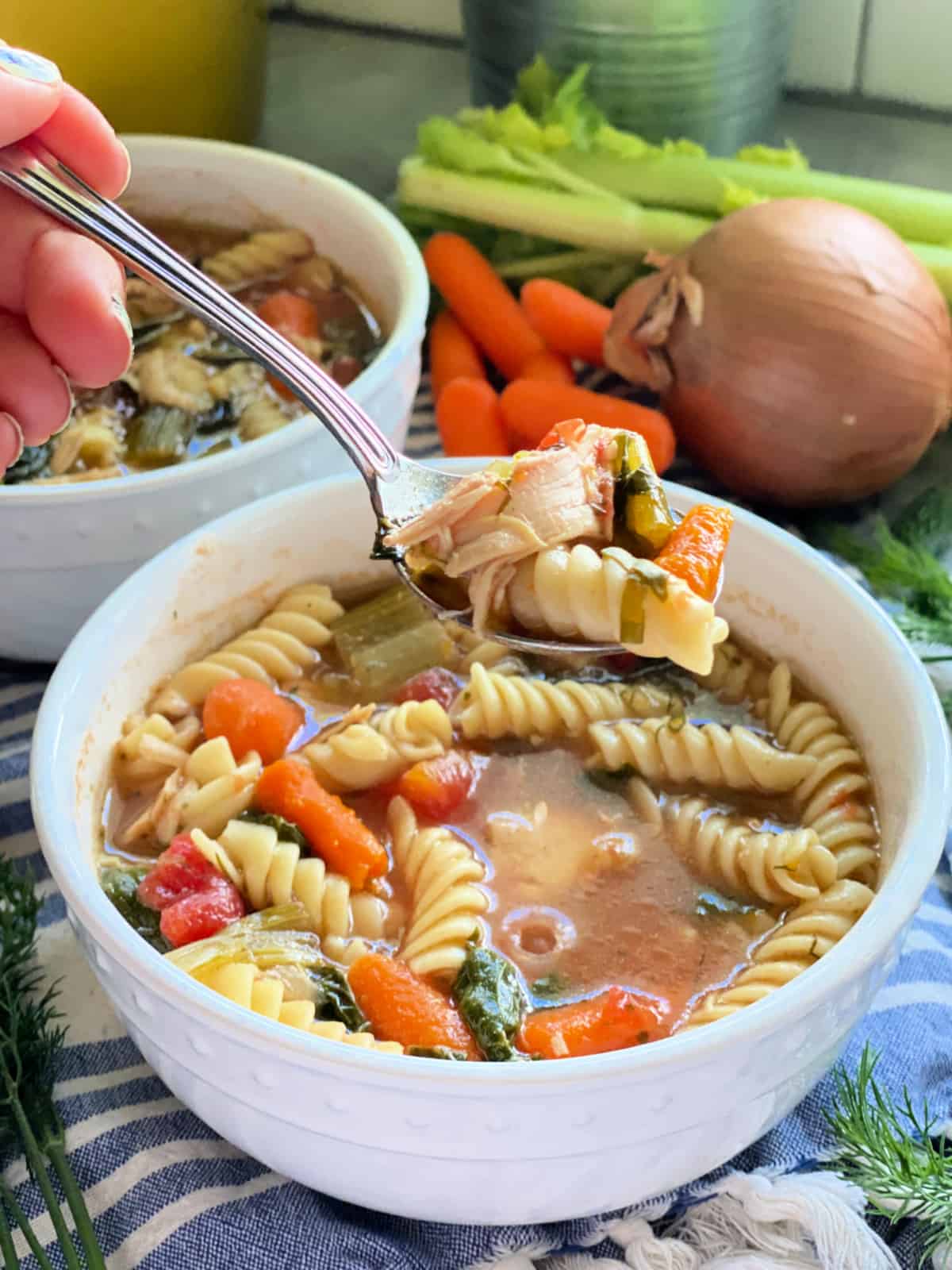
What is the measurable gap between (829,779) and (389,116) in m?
3.03

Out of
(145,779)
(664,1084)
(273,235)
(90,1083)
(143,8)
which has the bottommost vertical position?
(90,1083)

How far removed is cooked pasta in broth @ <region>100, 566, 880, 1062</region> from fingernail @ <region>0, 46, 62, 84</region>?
904 mm

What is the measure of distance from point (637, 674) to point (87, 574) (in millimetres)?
945

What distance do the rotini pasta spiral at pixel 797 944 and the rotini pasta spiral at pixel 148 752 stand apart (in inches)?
34.3

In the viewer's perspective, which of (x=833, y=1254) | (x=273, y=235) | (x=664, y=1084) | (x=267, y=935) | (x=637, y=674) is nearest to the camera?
(x=664, y=1084)

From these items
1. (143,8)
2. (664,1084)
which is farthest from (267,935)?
(143,8)

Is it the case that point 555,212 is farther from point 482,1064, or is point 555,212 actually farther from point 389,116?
point 482,1064

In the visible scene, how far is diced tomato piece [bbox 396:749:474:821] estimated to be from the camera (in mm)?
2127

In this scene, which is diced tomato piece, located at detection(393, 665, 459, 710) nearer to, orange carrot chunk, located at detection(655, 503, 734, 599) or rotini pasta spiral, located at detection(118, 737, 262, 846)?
rotini pasta spiral, located at detection(118, 737, 262, 846)

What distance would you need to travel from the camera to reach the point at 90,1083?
1996mm

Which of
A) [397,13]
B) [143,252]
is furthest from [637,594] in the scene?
[397,13]

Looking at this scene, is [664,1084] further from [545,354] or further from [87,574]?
[545,354]

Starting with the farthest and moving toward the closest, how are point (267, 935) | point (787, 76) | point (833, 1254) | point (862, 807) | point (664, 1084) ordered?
point (787, 76) → point (862, 807) → point (267, 935) → point (833, 1254) → point (664, 1084)

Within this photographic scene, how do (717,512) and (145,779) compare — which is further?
(145,779)
